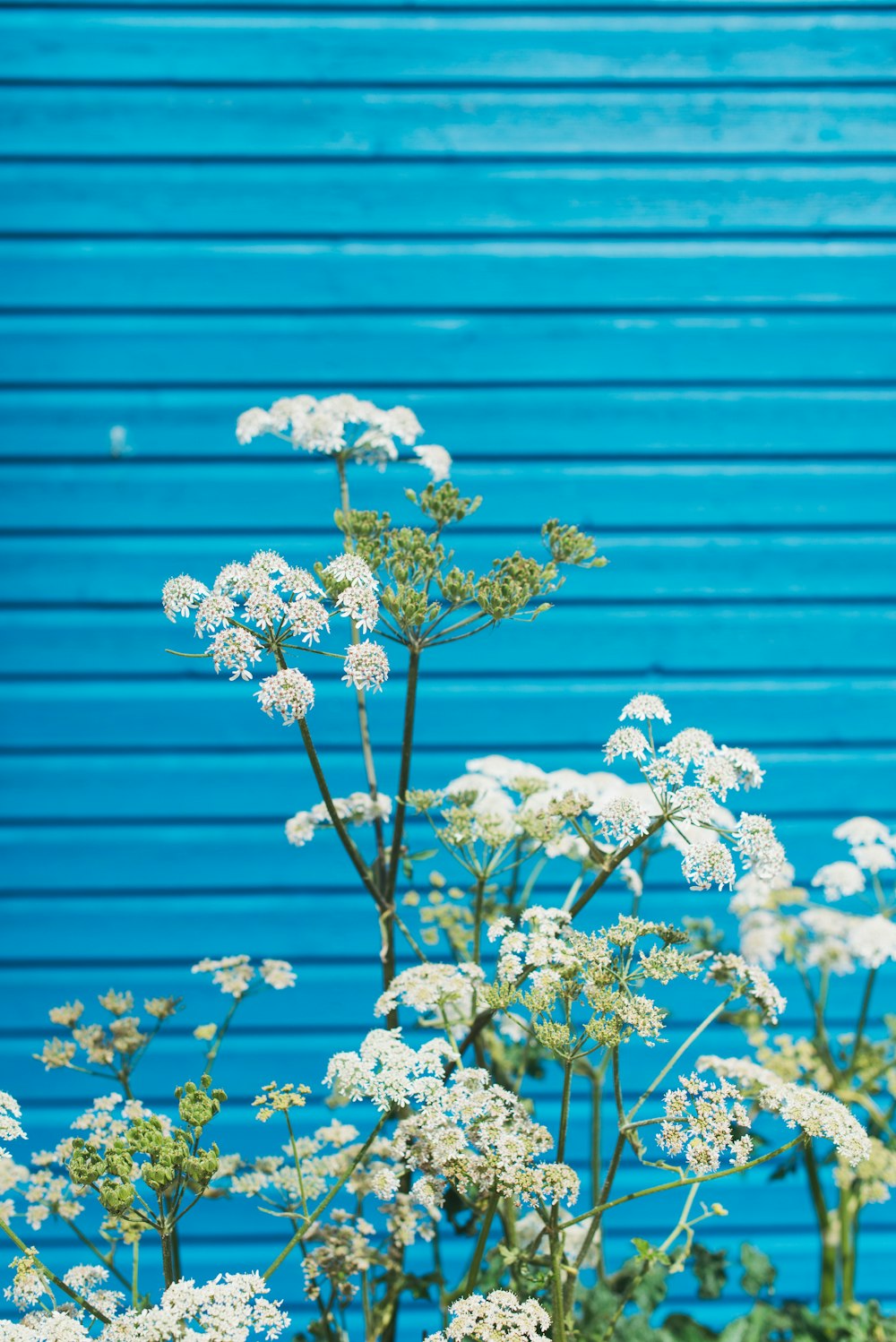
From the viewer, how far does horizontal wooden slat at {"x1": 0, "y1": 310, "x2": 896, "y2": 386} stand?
2172 millimetres

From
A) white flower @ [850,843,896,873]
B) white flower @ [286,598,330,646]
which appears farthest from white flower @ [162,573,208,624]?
white flower @ [850,843,896,873]

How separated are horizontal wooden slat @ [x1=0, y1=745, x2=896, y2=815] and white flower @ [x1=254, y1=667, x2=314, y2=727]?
111cm

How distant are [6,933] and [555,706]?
127 centimetres

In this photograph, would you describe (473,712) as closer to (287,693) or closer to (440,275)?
(440,275)

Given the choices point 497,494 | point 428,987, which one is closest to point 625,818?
point 428,987

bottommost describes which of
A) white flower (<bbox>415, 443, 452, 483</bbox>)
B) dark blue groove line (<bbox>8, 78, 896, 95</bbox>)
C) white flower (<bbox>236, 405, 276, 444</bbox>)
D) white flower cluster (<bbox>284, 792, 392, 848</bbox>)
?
white flower cluster (<bbox>284, 792, 392, 848</bbox>)

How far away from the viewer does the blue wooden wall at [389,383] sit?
2.15 meters

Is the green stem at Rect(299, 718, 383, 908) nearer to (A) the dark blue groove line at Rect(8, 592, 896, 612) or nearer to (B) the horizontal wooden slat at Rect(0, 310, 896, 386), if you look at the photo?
(A) the dark blue groove line at Rect(8, 592, 896, 612)

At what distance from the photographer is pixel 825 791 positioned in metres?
2.25

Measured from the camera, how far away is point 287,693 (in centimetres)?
106

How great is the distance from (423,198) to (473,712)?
43.2 inches

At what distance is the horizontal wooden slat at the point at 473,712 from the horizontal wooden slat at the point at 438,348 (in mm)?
658

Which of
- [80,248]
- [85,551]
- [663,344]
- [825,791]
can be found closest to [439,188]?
[663,344]

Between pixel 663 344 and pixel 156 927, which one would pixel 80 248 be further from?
pixel 156 927
